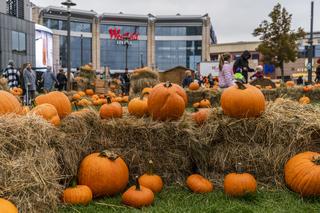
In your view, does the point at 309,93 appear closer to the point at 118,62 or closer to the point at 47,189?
the point at 47,189

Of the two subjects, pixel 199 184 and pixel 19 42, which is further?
pixel 19 42

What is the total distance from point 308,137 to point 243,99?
907 millimetres

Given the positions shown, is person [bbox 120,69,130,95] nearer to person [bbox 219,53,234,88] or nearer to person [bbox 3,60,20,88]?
person [bbox 3,60,20,88]

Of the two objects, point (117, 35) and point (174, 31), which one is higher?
point (174, 31)

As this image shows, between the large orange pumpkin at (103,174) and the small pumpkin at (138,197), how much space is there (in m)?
0.30

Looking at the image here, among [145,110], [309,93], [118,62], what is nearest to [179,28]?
[118,62]

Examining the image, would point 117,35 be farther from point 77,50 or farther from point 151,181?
point 151,181

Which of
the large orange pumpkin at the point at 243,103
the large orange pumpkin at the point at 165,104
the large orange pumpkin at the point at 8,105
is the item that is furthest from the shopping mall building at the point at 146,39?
the large orange pumpkin at the point at 8,105

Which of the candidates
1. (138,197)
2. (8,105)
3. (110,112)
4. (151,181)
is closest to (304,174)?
(151,181)

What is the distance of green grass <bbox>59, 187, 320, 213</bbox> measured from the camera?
4203mm

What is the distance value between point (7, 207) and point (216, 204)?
7.01 ft

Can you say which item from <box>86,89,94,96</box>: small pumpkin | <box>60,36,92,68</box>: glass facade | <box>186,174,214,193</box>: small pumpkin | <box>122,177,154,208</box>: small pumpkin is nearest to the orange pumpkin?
<box>122,177,154,208</box>: small pumpkin

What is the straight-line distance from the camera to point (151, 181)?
191 inches

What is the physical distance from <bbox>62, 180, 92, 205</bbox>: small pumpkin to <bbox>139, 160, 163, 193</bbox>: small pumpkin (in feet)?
2.18
